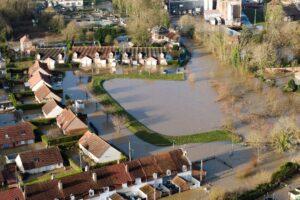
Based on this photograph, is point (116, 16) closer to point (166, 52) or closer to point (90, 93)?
point (166, 52)

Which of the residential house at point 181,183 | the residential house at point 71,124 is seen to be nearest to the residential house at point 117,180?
the residential house at point 181,183

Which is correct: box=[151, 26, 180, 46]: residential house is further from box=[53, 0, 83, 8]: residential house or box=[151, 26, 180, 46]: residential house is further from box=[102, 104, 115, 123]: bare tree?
box=[53, 0, 83, 8]: residential house

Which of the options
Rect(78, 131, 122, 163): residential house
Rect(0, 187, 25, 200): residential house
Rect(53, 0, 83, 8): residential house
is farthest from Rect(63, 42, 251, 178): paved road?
Rect(53, 0, 83, 8): residential house

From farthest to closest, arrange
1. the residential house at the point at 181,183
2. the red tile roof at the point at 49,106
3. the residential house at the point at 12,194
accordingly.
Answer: the red tile roof at the point at 49,106, the residential house at the point at 181,183, the residential house at the point at 12,194

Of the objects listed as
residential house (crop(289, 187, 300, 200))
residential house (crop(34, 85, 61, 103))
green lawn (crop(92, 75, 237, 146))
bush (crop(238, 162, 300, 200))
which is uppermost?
residential house (crop(34, 85, 61, 103))

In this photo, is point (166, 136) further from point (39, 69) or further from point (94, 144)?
point (39, 69)

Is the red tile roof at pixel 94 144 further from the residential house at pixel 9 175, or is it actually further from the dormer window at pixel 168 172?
the residential house at pixel 9 175
